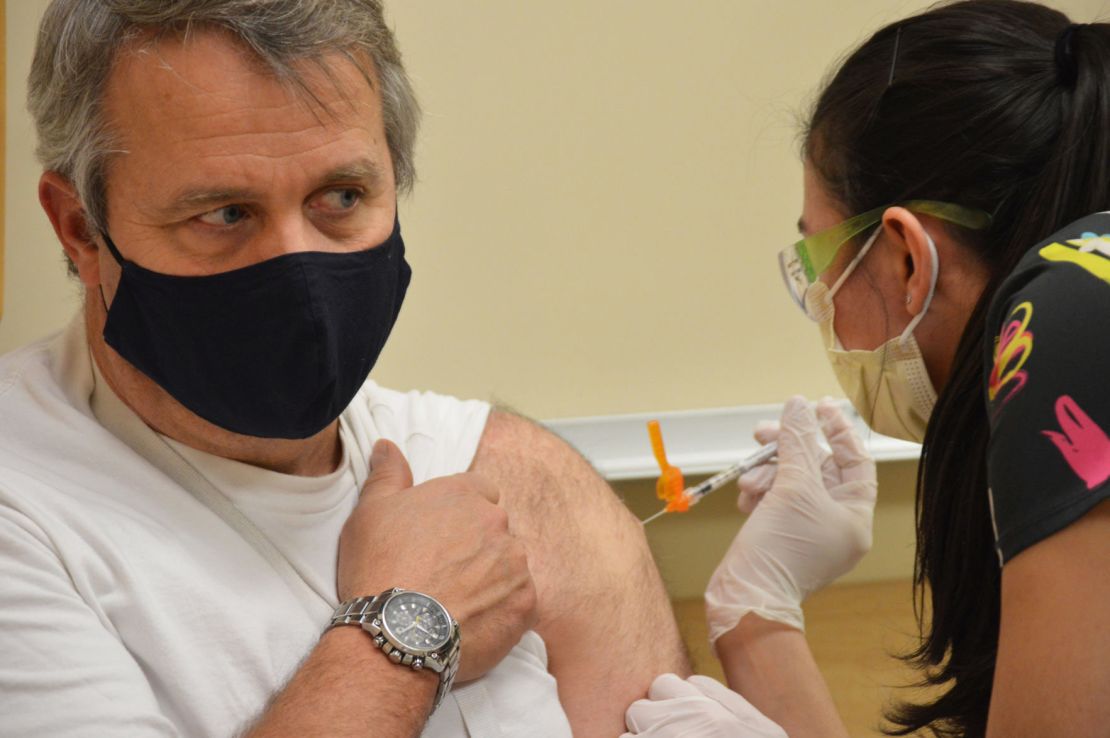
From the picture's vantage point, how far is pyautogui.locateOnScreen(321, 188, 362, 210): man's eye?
1.37m

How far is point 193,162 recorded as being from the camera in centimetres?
128

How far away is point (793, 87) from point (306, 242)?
1.52m

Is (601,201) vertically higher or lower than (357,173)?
lower

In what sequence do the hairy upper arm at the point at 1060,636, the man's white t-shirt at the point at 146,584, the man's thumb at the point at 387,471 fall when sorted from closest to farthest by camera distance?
the hairy upper arm at the point at 1060,636
the man's white t-shirt at the point at 146,584
the man's thumb at the point at 387,471

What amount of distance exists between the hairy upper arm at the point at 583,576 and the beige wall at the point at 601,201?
27.1 inches

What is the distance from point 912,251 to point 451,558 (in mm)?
712

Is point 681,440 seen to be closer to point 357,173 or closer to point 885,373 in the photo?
point 885,373

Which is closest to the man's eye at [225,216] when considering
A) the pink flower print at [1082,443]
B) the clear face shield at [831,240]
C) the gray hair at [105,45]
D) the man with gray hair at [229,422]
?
the man with gray hair at [229,422]

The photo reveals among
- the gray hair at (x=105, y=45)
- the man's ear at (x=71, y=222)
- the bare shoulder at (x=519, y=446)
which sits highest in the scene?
the gray hair at (x=105, y=45)

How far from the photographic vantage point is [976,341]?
1379mm

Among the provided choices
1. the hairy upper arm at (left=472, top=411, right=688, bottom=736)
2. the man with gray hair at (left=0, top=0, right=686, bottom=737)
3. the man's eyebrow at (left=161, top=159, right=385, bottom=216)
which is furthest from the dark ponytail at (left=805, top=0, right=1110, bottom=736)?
the man's eyebrow at (left=161, top=159, right=385, bottom=216)

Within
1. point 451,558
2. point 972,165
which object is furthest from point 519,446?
→ point 972,165

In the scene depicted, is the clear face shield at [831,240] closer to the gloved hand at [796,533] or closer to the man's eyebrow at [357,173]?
the gloved hand at [796,533]

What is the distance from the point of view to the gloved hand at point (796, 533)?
6.28 ft
